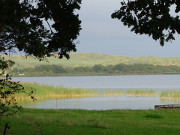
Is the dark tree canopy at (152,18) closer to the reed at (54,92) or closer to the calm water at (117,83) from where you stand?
the reed at (54,92)

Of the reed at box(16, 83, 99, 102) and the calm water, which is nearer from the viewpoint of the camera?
the reed at box(16, 83, 99, 102)

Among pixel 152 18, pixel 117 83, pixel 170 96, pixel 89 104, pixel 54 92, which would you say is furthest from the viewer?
pixel 117 83

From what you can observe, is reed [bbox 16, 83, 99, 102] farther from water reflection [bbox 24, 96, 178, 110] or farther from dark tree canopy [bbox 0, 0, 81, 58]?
dark tree canopy [bbox 0, 0, 81, 58]

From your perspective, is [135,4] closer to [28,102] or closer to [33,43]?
[33,43]

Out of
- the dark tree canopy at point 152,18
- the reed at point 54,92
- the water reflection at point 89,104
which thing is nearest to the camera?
the dark tree canopy at point 152,18

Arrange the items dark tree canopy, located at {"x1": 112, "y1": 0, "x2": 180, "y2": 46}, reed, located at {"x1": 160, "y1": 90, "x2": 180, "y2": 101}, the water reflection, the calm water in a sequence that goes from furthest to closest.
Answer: the calm water < reed, located at {"x1": 160, "y1": 90, "x2": 180, "y2": 101} < the water reflection < dark tree canopy, located at {"x1": 112, "y1": 0, "x2": 180, "y2": 46}

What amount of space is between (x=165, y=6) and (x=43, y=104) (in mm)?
34514

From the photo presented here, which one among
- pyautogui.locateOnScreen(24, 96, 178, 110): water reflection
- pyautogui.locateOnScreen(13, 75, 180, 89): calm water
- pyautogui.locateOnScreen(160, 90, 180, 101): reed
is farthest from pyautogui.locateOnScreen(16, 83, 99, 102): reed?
pyautogui.locateOnScreen(13, 75, 180, 89): calm water

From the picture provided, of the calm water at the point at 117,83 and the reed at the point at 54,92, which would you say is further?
the calm water at the point at 117,83

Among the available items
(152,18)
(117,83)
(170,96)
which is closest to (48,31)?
(152,18)

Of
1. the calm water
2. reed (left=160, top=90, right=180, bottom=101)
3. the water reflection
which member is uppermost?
the calm water

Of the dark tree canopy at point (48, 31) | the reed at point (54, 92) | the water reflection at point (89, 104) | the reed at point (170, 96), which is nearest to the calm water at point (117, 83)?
the reed at point (54, 92)

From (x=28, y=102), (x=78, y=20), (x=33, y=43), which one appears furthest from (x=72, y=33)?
(x=28, y=102)

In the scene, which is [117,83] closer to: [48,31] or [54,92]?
[54,92]
